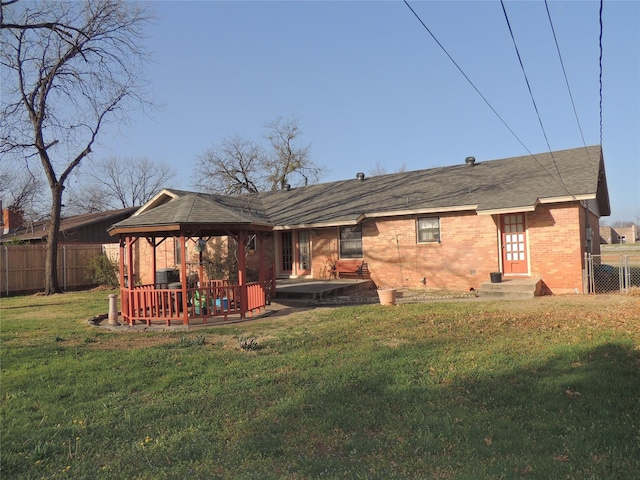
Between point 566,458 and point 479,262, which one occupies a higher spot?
point 479,262

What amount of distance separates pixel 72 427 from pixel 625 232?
294 ft

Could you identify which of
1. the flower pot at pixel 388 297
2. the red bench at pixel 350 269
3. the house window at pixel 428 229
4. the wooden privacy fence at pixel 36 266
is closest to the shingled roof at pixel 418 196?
the house window at pixel 428 229

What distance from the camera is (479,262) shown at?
606 inches

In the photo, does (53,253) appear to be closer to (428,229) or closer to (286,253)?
(286,253)

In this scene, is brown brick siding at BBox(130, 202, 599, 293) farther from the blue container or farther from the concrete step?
the blue container

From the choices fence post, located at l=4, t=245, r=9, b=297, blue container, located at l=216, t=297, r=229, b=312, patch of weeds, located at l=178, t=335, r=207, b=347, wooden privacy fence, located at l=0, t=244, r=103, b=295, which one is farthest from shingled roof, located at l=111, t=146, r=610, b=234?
fence post, located at l=4, t=245, r=9, b=297

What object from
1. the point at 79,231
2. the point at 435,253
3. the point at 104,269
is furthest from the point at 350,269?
the point at 79,231

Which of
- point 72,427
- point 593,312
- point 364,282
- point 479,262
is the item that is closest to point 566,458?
point 72,427

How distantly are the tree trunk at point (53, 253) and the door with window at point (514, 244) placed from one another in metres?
19.1

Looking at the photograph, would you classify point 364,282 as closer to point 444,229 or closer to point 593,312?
point 444,229

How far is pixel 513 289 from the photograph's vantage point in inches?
517

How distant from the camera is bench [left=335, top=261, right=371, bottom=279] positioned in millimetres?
17859

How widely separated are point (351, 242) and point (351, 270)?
121 centimetres

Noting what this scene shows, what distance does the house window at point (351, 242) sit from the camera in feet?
59.9
